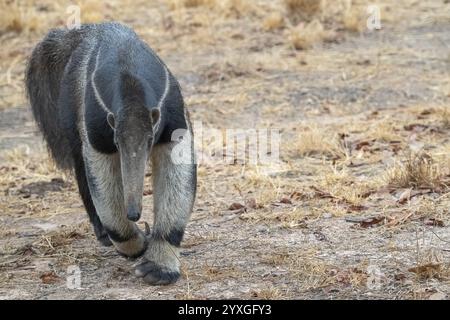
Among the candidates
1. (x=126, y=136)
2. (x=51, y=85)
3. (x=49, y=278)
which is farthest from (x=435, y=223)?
(x=51, y=85)

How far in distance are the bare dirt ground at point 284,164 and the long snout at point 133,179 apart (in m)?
0.67

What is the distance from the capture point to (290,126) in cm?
1036

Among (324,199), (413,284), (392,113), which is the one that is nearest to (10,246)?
(324,199)

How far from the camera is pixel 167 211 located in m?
6.08

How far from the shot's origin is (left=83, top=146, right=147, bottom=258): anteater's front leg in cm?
602

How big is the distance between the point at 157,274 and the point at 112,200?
1.83 ft

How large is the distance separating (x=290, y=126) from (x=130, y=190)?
5.17 metres

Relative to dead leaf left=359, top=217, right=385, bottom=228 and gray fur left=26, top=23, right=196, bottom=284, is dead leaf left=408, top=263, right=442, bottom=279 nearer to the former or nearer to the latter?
dead leaf left=359, top=217, right=385, bottom=228

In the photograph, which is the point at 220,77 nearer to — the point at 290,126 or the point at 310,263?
the point at 290,126

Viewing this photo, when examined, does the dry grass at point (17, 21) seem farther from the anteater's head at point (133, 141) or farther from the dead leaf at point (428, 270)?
the dead leaf at point (428, 270)

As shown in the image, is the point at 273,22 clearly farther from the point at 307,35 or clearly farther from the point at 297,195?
the point at 297,195

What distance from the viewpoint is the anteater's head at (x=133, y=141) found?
536 centimetres

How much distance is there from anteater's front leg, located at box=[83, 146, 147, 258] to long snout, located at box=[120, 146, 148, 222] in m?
0.61

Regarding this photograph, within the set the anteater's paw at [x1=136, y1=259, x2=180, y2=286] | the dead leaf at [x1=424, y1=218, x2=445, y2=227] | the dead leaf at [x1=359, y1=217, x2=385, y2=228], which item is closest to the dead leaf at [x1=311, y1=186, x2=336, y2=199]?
the dead leaf at [x1=359, y1=217, x2=385, y2=228]
